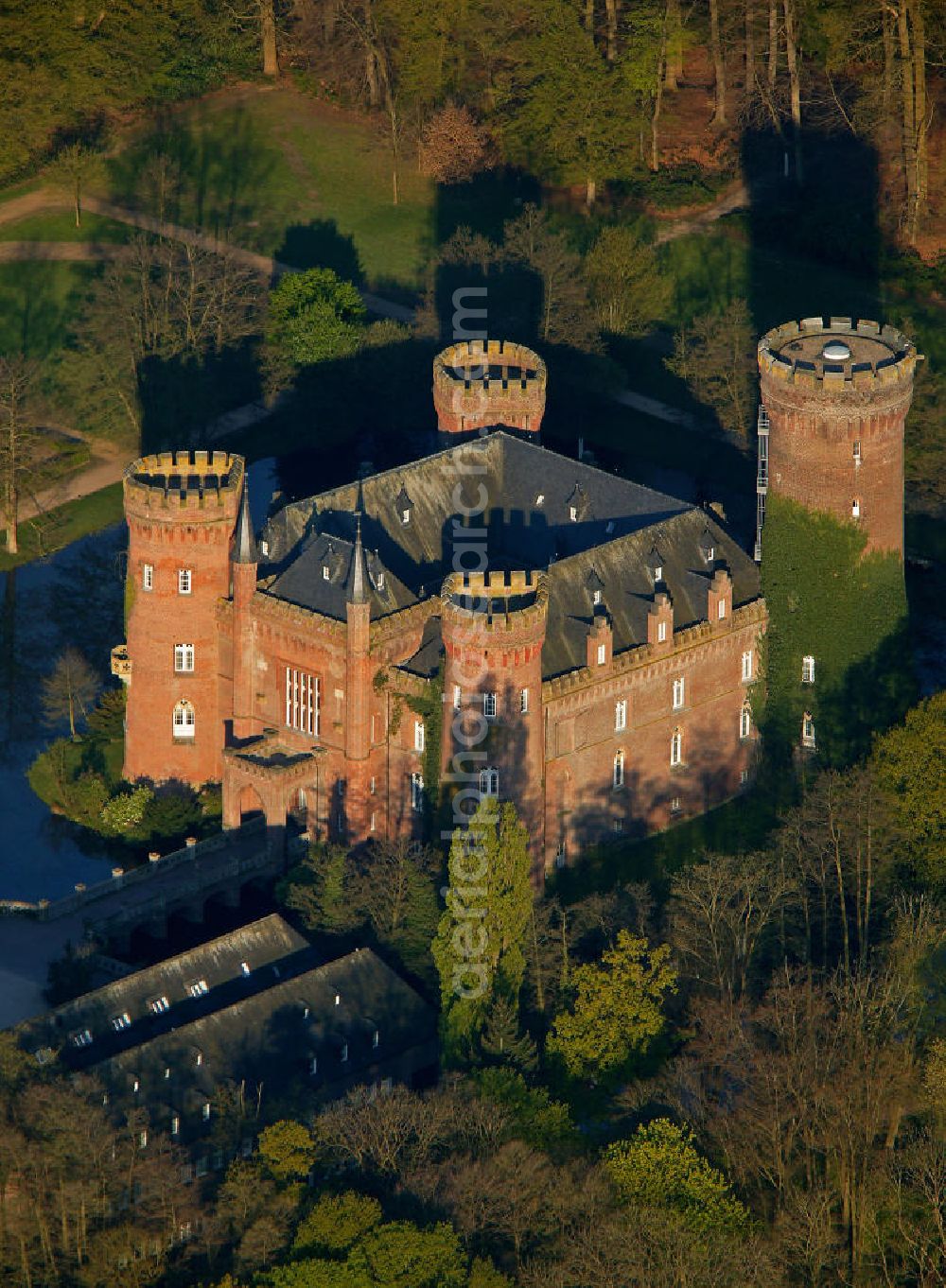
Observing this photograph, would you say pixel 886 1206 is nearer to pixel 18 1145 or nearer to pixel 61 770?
pixel 18 1145

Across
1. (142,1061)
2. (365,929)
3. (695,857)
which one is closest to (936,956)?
(695,857)

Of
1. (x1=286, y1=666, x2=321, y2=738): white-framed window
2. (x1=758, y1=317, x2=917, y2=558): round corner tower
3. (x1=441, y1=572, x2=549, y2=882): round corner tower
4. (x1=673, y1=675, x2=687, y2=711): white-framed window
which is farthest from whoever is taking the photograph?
(x1=673, y1=675, x2=687, y2=711): white-framed window

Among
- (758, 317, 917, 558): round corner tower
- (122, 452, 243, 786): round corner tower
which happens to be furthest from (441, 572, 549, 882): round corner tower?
(758, 317, 917, 558): round corner tower

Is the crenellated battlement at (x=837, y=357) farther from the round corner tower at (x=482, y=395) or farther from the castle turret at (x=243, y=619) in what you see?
the castle turret at (x=243, y=619)

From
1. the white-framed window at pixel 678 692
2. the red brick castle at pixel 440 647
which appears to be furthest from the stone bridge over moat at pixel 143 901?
the white-framed window at pixel 678 692

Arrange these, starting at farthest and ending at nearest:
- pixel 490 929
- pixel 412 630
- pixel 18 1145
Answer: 1. pixel 412 630
2. pixel 490 929
3. pixel 18 1145

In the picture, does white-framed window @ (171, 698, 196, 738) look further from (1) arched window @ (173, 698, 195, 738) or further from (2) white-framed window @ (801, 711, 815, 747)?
(2) white-framed window @ (801, 711, 815, 747)
